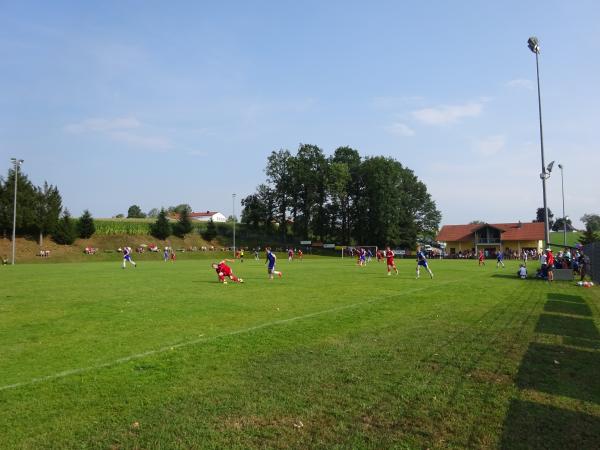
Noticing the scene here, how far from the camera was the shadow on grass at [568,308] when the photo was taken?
13123mm

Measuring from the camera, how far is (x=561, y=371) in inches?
273

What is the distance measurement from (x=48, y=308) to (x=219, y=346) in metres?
7.34

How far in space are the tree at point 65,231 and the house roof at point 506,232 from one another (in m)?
70.5

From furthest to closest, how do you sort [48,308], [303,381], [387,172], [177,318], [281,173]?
[281,173] → [387,172] → [48,308] → [177,318] → [303,381]

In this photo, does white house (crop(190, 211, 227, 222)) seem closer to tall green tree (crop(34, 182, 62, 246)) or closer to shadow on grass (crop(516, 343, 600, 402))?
tall green tree (crop(34, 182, 62, 246))

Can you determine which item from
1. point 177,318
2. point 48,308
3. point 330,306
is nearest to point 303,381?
point 177,318

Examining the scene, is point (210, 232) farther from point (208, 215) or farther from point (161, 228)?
point (208, 215)

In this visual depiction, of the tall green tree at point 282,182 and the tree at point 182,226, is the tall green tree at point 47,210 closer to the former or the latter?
the tree at point 182,226

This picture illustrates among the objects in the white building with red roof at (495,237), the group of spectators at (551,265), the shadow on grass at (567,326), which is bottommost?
the shadow on grass at (567,326)

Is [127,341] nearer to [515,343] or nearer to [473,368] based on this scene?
[473,368]

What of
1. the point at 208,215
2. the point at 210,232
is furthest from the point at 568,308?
the point at 208,215

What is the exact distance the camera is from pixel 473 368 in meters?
7.03

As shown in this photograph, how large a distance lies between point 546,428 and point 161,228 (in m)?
82.5

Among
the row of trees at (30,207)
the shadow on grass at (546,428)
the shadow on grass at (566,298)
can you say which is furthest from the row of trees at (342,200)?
the shadow on grass at (546,428)
